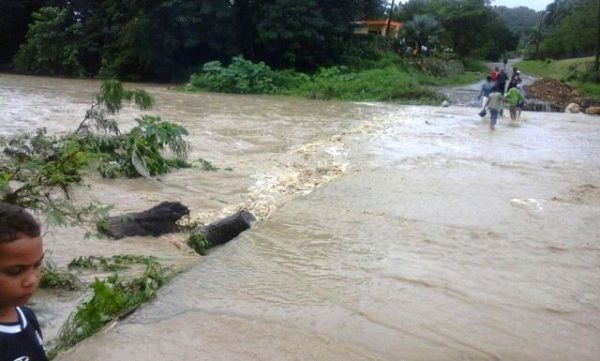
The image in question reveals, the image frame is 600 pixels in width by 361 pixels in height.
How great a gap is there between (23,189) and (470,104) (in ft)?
76.8

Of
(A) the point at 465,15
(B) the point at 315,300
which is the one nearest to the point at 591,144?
(B) the point at 315,300

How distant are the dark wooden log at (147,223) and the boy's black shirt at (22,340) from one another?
3.79 metres

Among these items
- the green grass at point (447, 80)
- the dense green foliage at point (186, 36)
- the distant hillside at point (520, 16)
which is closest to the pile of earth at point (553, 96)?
the green grass at point (447, 80)

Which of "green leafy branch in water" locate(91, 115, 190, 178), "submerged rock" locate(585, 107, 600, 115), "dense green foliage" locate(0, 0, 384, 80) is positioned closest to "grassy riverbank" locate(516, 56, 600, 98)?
"submerged rock" locate(585, 107, 600, 115)

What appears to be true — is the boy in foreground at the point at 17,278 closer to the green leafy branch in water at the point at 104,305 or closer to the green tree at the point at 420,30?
the green leafy branch in water at the point at 104,305

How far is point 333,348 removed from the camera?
12.1ft

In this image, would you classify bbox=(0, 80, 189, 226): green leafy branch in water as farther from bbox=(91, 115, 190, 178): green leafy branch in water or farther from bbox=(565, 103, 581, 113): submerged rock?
bbox=(565, 103, 581, 113): submerged rock

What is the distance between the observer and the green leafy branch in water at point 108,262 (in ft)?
17.0

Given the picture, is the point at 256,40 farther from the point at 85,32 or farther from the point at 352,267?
the point at 352,267

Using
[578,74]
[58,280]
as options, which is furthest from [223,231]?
[578,74]

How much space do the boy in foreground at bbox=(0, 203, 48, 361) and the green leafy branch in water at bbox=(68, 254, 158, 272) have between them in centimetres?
318

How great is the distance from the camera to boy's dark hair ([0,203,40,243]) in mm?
1993

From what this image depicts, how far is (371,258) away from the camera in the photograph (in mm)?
5465

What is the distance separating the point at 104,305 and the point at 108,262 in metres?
1.43
